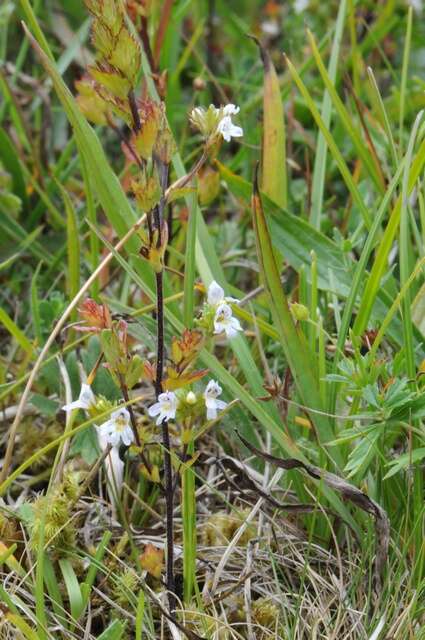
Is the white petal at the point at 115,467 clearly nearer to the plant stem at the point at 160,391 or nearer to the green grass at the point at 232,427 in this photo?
the green grass at the point at 232,427

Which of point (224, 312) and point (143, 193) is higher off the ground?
point (143, 193)

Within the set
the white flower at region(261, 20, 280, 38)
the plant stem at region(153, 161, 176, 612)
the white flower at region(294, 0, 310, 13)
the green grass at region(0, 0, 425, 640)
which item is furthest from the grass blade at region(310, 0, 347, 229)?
the white flower at region(261, 20, 280, 38)

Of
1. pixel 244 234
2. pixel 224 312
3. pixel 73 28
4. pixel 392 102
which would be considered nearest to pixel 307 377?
pixel 224 312

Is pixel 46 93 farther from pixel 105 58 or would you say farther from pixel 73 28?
pixel 105 58

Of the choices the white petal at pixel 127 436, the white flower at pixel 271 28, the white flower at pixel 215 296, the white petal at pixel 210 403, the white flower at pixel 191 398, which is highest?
the white flower at pixel 271 28

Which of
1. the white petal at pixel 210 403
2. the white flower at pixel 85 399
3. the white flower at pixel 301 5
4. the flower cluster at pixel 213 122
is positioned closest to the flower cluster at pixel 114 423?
the white flower at pixel 85 399

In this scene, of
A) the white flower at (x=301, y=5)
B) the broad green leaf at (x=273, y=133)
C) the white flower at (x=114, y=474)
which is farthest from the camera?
the white flower at (x=301, y=5)
